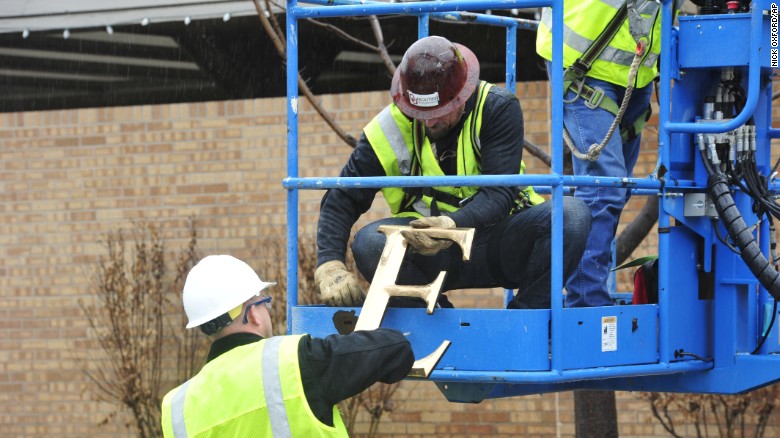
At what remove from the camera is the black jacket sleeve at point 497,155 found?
466 centimetres

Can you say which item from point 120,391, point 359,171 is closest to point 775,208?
point 359,171

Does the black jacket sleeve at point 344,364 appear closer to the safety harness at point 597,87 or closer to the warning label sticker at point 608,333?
the warning label sticker at point 608,333

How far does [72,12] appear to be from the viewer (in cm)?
1052

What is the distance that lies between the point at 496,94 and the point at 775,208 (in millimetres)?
1170

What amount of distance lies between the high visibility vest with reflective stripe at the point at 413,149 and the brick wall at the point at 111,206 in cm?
459

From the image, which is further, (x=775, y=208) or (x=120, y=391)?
(x=120, y=391)

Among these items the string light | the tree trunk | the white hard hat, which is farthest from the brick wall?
the white hard hat

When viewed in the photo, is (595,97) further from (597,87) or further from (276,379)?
(276,379)

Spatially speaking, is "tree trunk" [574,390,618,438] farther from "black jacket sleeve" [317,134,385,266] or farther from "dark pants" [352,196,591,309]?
"black jacket sleeve" [317,134,385,266]

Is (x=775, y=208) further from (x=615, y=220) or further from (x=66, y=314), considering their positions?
(x=66, y=314)

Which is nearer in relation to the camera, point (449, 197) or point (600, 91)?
point (449, 197)

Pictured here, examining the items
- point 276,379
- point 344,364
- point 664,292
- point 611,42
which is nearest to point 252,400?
point 276,379

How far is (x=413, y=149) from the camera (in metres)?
4.88

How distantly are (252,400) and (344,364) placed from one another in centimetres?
31
